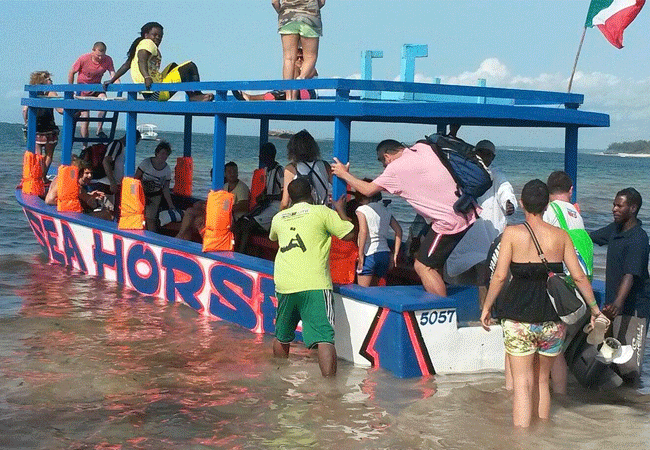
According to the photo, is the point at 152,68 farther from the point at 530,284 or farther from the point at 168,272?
the point at 530,284

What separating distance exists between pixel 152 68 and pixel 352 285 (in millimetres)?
4034

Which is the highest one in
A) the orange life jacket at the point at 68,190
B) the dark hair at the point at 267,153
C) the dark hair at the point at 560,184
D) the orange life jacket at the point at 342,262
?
the dark hair at the point at 267,153

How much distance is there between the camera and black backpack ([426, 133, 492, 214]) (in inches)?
285

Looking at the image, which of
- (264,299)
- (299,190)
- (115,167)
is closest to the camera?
(299,190)

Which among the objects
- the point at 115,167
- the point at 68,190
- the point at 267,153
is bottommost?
the point at 68,190

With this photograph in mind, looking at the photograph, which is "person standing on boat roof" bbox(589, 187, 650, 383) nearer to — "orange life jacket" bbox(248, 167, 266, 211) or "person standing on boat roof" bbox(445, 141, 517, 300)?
"person standing on boat roof" bbox(445, 141, 517, 300)

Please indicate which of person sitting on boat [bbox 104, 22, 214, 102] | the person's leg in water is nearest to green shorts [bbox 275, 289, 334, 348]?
the person's leg in water

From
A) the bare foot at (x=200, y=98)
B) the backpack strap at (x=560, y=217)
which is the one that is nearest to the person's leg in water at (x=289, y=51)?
the bare foot at (x=200, y=98)

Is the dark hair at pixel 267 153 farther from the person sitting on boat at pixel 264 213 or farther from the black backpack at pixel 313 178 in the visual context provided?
the black backpack at pixel 313 178

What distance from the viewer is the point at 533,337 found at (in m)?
5.93

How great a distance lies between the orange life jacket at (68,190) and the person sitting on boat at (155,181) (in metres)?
0.77

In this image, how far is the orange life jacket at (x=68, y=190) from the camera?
11.5 meters

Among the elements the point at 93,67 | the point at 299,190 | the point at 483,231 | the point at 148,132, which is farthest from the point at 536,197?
the point at 148,132

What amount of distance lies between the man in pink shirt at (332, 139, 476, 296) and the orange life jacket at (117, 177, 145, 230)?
11.5 feet
